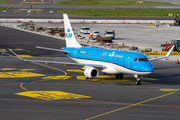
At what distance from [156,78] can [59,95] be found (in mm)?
18413

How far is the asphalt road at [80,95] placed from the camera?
2881 centimetres

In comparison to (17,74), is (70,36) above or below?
above

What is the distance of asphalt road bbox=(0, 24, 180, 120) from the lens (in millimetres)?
28812

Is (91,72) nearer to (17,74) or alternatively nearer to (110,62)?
(110,62)

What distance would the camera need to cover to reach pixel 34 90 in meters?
38.7

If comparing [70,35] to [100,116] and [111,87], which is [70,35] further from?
[100,116]

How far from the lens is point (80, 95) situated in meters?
36.2

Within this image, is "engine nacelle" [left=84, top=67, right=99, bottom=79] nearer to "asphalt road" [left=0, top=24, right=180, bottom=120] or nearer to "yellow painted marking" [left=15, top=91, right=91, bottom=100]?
"asphalt road" [left=0, top=24, right=180, bottom=120]

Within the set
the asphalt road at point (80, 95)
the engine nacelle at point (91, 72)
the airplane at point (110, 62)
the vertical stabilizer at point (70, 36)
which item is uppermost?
the vertical stabilizer at point (70, 36)

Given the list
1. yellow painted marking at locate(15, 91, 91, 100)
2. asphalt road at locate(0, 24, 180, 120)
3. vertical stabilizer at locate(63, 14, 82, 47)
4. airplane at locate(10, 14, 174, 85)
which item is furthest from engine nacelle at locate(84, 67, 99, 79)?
vertical stabilizer at locate(63, 14, 82, 47)

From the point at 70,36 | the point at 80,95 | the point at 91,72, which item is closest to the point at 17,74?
the point at 70,36

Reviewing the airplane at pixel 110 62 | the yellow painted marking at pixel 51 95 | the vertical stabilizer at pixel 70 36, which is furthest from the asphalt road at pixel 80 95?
the vertical stabilizer at pixel 70 36

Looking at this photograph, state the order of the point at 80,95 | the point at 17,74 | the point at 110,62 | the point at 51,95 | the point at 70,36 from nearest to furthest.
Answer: the point at 51,95
the point at 80,95
the point at 110,62
the point at 17,74
the point at 70,36

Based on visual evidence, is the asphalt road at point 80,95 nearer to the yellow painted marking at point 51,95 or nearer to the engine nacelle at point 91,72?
the yellow painted marking at point 51,95
